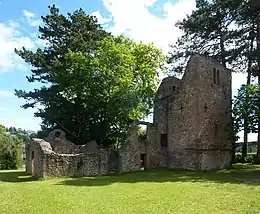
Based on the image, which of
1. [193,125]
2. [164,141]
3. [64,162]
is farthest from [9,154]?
[193,125]

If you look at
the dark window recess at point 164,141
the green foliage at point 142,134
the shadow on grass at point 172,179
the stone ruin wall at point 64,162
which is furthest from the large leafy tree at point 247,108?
the stone ruin wall at point 64,162

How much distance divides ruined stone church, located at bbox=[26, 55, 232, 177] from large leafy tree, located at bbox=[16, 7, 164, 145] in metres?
3.10

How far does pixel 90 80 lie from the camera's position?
31.7 metres

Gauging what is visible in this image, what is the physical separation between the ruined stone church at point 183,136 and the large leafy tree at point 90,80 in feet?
10.2

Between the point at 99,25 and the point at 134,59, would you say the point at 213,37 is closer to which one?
the point at 134,59

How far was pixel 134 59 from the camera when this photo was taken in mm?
34094

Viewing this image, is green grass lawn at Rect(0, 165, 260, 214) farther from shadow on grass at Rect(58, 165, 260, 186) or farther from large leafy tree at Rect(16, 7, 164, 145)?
large leafy tree at Rect(16, 7, 164, 145)

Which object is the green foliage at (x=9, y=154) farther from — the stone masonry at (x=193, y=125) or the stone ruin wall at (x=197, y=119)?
the stone ruin wall at (x=197, y=119)

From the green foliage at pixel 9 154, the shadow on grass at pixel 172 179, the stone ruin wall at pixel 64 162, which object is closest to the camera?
the shadow on grass at pixel 172 179

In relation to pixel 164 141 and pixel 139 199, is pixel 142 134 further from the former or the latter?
pixel 139 199

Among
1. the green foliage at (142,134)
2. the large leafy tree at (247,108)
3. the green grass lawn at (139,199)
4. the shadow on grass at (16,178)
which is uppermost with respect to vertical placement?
the large leafy tree at (247,108)

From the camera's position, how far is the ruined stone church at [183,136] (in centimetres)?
2733

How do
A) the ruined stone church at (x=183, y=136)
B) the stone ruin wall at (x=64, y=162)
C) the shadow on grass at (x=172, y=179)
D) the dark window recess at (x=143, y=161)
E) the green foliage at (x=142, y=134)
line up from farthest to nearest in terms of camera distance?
the green foliage at (x=142, y=134) → the dark window recess at (x=143, y=161) → the ruined stone church at (x=183, y=136) → the stone ruin wall at (x=64, y=162) → the shadow on grass at (x=172, y=179)

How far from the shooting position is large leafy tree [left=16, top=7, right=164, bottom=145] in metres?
31.6
